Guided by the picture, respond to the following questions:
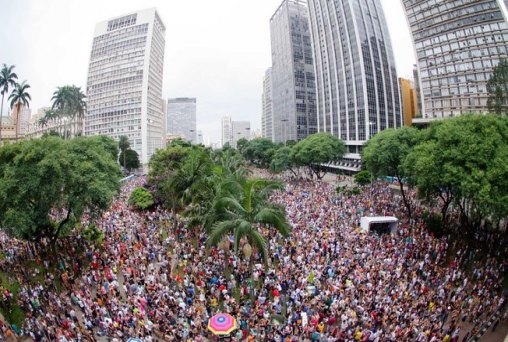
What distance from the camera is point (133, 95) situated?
331 ft

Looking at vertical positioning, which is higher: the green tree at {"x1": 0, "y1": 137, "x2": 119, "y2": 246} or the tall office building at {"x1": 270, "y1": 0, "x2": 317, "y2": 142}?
the tall office building at {"x1": 270, "y1": 0, "x2": 317, "y2": 142}

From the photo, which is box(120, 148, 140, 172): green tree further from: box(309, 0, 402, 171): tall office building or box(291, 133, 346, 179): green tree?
box(309, 0, 402, 171): tall office building

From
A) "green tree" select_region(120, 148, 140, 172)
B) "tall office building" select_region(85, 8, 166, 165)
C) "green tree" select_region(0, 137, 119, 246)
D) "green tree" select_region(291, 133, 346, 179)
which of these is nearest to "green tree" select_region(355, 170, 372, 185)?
"green tree" select_region(291, 133, 346, 179)

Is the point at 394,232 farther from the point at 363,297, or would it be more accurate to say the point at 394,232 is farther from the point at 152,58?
the point at 152,58

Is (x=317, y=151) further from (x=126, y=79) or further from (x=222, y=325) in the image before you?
(x=126, y=79)

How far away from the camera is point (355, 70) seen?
84.1 meters

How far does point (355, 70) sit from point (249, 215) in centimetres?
8056

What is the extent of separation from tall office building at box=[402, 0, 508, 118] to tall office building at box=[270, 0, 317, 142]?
204ft

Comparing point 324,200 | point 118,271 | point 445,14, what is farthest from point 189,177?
point 445,14

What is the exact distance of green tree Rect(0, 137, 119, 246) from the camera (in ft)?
59.3

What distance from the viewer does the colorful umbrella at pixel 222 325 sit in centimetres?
1171

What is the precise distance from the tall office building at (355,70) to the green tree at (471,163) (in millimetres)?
58193

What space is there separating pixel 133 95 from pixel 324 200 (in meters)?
83.8

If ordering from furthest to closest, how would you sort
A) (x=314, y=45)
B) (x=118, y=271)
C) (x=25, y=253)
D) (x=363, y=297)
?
(x=314, y=45) < (x=25, y=253) < (x=118, y=271) < (x=363, y=297)
